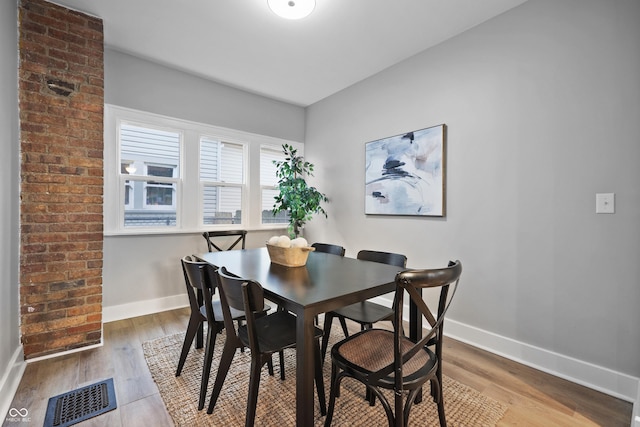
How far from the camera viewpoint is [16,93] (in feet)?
6.75

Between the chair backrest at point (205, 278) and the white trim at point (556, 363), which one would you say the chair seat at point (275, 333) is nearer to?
the chair backrest at point (205, 278)

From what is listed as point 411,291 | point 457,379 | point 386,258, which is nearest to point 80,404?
point 411,291

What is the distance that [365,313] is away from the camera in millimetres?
1938

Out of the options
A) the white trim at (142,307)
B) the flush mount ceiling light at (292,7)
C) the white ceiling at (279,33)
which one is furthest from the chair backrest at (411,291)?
the white trim at (142,307)

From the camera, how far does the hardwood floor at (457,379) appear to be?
1627 millimetres

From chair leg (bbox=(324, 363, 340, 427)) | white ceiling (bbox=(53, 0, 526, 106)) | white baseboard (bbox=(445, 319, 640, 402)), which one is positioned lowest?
white baseboard (bbox=(445, 319, 640, 402))

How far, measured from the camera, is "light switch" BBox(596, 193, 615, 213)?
6.11 ft

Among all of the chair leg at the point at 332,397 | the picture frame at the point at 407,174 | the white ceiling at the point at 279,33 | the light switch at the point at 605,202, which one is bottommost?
the chair leg at the point at 332,397

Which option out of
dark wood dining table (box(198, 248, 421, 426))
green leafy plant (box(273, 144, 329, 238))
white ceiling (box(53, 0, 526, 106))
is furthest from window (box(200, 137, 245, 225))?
dark wood dining table (box(198, 248, 421, 426))

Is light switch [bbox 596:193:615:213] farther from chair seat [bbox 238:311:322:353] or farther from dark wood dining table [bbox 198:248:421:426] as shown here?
chair seat [bbox 238:311:322:353]

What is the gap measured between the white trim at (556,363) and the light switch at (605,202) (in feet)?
3.33

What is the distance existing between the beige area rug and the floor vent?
0.88ft

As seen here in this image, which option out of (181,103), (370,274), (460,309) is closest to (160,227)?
(181,103)

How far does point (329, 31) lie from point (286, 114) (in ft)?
6.03
